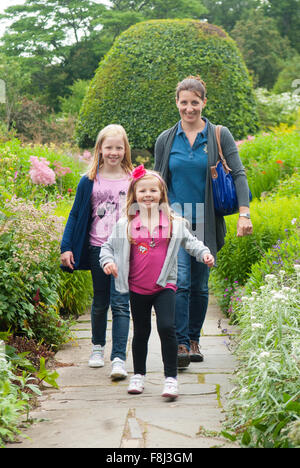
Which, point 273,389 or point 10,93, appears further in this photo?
point 10,93

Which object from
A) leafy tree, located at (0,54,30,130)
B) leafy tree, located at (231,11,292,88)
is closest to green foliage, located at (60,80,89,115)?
leafy tree, located at (0,54,30,130)

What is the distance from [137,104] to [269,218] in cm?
693

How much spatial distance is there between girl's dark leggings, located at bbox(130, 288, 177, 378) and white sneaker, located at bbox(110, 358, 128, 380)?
24 cm

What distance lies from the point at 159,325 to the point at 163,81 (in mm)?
9200

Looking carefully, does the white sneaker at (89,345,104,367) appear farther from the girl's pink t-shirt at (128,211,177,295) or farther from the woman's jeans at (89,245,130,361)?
the girl's pink t-shirt at (128,211,177,295)

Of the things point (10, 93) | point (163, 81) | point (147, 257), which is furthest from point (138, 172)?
point (10, 93)

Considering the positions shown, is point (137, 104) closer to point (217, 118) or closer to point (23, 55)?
point (217, 118)

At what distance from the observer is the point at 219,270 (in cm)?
559

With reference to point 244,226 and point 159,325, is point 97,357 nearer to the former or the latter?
point 159,325

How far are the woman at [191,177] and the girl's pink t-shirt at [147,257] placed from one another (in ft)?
1.52

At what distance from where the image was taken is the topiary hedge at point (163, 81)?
1162 centimetres

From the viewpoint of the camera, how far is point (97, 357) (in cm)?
393

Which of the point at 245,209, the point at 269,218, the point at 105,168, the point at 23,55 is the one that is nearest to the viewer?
the point at 245,209
